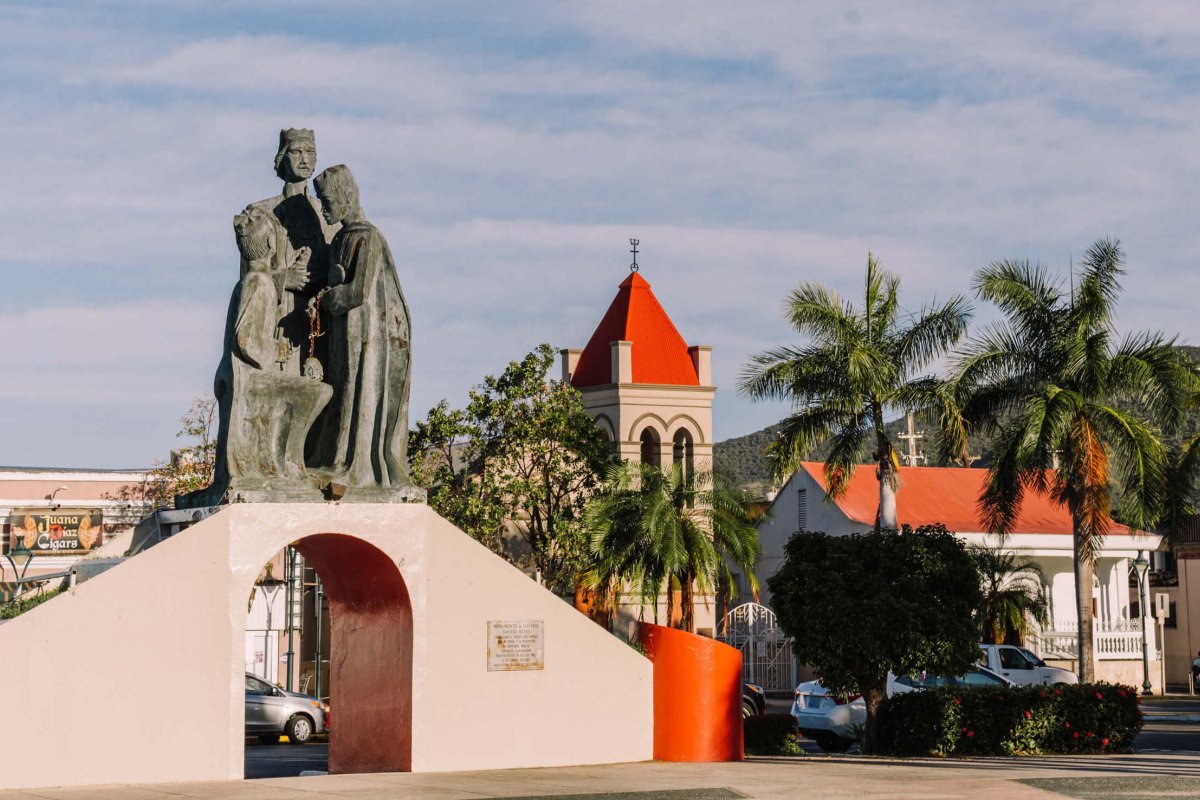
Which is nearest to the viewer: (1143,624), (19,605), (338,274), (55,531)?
(338,274)

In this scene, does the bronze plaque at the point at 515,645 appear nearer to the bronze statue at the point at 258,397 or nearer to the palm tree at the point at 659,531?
the bronze statue at the point at 258,397

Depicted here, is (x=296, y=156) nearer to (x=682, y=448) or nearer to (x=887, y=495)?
(x=887, y=495)

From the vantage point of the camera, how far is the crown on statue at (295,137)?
15531 mm

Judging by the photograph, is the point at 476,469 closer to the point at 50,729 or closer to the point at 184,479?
the point at 184,479

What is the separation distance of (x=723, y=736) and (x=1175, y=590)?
41.0m

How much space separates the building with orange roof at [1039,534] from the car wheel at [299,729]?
17599mm

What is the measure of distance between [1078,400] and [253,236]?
16.8 m

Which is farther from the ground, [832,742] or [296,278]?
[296,278]

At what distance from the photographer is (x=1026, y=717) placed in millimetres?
19875

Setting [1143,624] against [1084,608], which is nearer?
[1084,608]

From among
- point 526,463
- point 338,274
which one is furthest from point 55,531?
point 338,274

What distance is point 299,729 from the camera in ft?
90.2

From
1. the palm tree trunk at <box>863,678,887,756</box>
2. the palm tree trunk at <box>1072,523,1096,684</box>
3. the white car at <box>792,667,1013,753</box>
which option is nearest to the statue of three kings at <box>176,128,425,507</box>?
the palm tree trunk at <box>863,678,887,756</box>

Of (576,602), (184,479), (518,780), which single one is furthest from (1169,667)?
(518,780)
